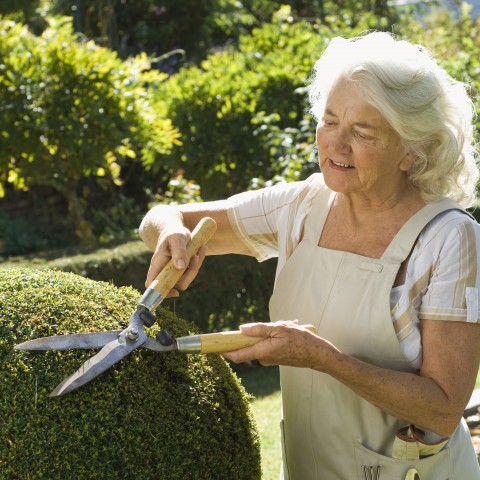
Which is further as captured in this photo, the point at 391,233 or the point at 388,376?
the point at 391,233

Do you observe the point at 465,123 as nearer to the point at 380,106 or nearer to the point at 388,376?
the point at 380,106

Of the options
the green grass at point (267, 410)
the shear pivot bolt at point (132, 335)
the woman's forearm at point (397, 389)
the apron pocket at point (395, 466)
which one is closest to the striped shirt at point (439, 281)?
the woman's forearm at point (397, 389)

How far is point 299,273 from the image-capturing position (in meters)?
2.32

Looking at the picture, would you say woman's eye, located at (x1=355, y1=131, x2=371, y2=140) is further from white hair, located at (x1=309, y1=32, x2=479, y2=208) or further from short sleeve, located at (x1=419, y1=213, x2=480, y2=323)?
short sleeve, located at (x1=419, y1=213, x2=480, y2=323)

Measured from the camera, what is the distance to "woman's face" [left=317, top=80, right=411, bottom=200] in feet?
6.95

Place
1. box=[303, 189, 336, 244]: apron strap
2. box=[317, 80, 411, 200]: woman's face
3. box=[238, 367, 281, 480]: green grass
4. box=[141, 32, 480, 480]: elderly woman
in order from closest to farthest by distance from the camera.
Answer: box=[141, 32, 480, 480]: elderly woman → box=[317, 80, 411, 200]: woman's face → box=[303, 189, 336, 244]: apron strap → box=[238, 367, 281, 480]: green grass

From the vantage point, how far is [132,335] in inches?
77.7

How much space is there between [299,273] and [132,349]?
0.57 metres

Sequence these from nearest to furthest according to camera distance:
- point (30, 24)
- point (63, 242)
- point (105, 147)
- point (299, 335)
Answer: point (299, 335), point (105, 147), point (63, 242), point (30, 24)

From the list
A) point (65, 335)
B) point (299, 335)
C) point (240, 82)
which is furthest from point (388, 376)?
point (240, 82)

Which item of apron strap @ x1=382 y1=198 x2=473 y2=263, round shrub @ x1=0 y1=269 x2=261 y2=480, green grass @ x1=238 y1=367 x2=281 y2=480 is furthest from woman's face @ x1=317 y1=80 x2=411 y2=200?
green grass @ x1=238 y1=367 x2=281 y2=480

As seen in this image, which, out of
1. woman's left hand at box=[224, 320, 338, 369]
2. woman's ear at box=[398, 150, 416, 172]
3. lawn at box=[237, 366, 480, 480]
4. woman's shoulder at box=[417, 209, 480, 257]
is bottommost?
lawn at box=[237, 366, 480, 480]

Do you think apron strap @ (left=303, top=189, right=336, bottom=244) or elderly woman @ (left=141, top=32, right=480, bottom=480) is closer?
elderly woman @ (left=141, top=32, right=480, bottom=480)

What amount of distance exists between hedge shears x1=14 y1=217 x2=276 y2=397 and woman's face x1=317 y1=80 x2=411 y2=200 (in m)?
0.53
